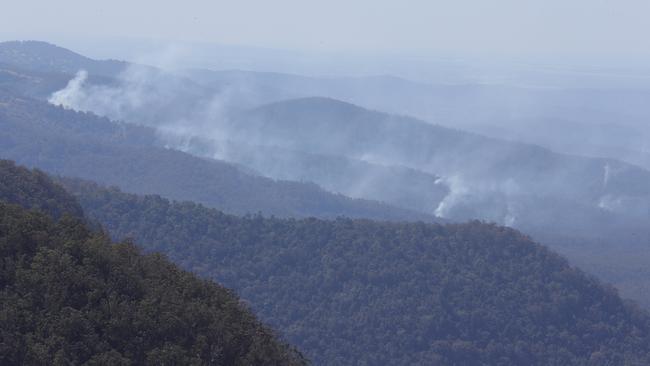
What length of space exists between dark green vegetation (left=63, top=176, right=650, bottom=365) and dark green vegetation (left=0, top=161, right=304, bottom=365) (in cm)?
1611

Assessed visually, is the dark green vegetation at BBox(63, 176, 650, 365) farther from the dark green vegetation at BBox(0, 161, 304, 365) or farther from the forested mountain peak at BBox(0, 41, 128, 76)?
the forested mountain peak at BBox(0, 41, 128, 76)

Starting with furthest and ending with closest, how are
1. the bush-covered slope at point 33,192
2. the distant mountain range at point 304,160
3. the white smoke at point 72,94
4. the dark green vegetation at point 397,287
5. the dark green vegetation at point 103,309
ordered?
1. the white smoke at point 72,94
2. the distant mountain range at point 304,160
3. the dark green vegetation at point 397,287
4. the bush-covered slope at point 33,192
5. the dark green vegetation at point 103,309

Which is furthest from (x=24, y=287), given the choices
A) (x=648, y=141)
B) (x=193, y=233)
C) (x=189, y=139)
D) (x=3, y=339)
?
(x=648, y=141)

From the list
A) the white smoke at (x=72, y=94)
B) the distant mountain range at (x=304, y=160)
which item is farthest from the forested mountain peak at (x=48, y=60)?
the white smoke at (x=72, y=94)

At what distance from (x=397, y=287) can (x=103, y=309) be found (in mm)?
23061

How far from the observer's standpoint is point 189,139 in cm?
8756

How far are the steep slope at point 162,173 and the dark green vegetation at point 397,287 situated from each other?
1939cm

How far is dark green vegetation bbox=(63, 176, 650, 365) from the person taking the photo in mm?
33875

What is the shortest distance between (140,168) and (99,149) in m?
3.77

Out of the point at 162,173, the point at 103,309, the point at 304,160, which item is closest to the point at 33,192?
the point at 103,309

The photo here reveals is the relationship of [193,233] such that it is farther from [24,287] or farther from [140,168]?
[140,168]

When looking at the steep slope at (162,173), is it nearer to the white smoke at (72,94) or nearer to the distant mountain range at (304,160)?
the distant mountain range at (304,160)

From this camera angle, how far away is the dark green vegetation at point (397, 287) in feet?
111

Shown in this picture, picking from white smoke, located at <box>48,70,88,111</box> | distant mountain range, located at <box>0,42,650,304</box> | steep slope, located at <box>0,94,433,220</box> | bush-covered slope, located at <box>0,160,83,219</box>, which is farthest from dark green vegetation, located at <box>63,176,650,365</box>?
white smoke, located at <box>48,70,88,111</box>
